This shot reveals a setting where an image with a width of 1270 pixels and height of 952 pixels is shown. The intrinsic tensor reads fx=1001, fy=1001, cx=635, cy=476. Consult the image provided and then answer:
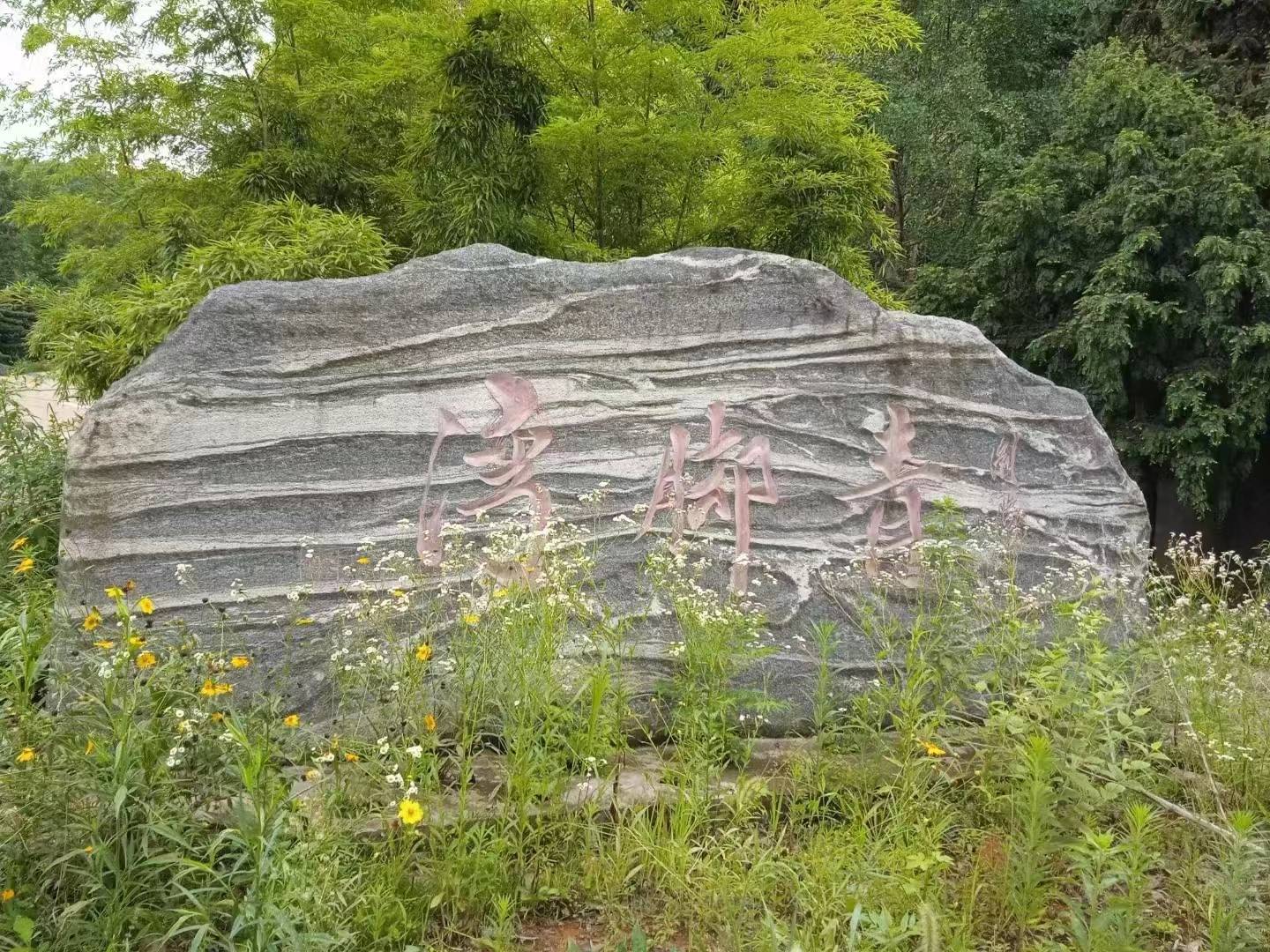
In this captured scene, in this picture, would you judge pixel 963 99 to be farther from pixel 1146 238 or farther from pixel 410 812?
pixel 410 812

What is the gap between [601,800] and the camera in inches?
103

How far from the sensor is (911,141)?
963 cm

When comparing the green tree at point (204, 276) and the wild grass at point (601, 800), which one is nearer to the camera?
the wild grass at point (601, 800)

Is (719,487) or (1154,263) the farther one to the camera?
(1154,263)

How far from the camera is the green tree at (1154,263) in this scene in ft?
21.8

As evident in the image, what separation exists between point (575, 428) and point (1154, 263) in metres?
5.46

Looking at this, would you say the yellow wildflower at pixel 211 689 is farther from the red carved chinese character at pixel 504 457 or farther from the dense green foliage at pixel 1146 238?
the dense green foliage at pixel 1146 238

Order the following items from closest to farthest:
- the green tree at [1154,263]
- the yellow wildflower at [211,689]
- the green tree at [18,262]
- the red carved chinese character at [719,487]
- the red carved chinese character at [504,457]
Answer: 1. the yellow wildflower at [211,689]
2. the red carved chinese character at [504,457]
3. the red carved chinese character at [719,487]
4. the green tree at [1154,263]
5. the green tree at [18,262]

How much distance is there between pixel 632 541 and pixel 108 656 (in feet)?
5.60

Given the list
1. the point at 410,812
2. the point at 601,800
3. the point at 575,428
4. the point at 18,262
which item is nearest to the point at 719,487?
the point at 575,428

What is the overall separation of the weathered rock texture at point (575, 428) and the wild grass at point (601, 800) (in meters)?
0.30

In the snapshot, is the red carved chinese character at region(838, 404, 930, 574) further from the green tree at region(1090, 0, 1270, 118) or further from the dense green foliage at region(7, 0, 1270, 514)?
the green tree at region(1090, 0, 1270, 118)

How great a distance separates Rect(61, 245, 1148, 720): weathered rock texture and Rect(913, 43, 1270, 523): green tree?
11.1 ft

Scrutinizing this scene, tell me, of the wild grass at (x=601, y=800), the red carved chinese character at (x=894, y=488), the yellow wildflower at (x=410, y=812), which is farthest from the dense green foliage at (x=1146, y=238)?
the yellow wildflower at (x=410, y=812)
